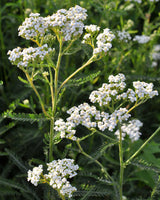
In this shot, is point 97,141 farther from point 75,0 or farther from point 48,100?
point 75,0

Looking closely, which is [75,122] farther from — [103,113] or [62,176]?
[62,176]

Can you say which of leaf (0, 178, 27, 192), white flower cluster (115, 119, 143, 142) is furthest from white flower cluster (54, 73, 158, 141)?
white flower cluster (115, 119, 143, 142)

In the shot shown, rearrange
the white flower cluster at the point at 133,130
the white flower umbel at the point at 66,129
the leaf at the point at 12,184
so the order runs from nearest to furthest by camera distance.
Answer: the white flower umbel at the point at 66,129
the leaf at the point at 12,184
the white flower cluster at the point at 133,130

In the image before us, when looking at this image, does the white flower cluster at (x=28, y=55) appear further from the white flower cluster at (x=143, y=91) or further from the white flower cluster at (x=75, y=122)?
the white flower cluster at (x=143, y=91)

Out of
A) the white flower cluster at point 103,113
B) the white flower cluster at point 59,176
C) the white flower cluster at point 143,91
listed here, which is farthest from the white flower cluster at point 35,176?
the white flower cluster at point 143,91

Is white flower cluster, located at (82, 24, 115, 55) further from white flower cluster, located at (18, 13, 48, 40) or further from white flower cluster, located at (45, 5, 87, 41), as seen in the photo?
white flower cluster, located at (18, 13, 48, 40)

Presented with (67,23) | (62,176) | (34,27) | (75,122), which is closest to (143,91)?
(75,122)
